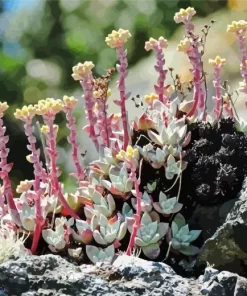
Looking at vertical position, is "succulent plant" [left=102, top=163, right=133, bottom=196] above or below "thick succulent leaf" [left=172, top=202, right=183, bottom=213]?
above

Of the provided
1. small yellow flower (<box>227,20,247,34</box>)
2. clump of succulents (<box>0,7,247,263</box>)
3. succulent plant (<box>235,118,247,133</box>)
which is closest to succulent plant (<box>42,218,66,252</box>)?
clump of succulents (<box>0,7,247,263</box>)

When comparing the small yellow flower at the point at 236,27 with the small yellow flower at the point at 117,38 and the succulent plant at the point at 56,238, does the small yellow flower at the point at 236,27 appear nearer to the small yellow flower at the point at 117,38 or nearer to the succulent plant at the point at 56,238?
the small yellow flower at the point at 117,38

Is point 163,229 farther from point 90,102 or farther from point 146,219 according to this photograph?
point 90,102

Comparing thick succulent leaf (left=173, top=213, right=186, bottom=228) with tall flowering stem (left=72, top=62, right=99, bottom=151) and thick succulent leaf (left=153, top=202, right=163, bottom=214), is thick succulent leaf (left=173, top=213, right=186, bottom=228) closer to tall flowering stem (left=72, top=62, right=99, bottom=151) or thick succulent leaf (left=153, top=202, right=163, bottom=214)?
thick succulent leaf (left=153, top=202, right=163, bottom=214)

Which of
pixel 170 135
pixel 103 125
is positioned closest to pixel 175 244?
pixel 170 135

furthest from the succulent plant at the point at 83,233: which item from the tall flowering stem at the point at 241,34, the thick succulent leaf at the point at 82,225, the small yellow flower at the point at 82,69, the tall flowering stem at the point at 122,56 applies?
the tall flowering stem at the point at 241,34

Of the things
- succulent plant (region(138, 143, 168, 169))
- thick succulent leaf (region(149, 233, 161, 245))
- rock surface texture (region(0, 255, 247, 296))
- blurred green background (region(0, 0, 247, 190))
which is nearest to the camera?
rock surface texture (region(0, 255, 247, 296))
